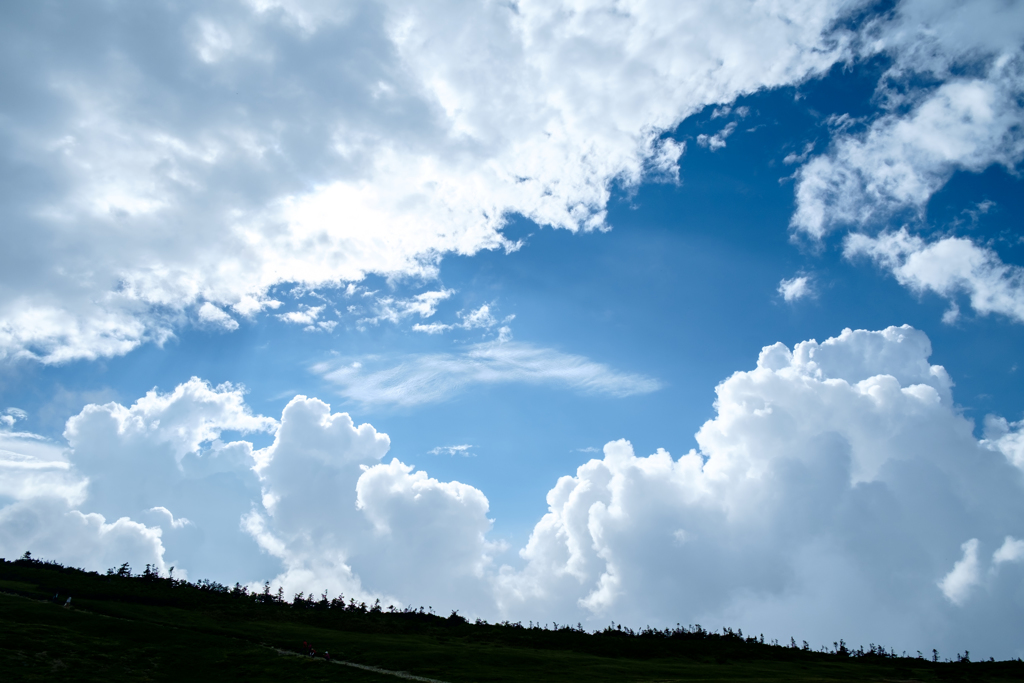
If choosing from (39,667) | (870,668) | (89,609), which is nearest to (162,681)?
(39,667)

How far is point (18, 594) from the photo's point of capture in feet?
285

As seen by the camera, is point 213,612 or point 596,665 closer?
point 596,665

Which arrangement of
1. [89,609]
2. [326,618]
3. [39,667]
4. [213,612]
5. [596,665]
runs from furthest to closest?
[326,618], [213,612], [89,609], [596,665], [39,667]

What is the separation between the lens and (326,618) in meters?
102

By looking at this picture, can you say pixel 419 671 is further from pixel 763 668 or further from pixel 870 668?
pixel 870 668

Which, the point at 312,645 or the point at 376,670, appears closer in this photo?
the point at 376,670

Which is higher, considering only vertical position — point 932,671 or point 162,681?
point 932,671

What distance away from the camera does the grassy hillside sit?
62594 millimetres

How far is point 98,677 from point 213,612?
37.8 metres

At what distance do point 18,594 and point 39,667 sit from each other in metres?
42.8

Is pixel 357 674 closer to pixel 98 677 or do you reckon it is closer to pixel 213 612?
pixel 98 677

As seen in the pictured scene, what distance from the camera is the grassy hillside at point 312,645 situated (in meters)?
62.6

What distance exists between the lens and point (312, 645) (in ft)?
253

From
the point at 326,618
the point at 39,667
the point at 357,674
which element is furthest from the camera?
the point at 326,618
